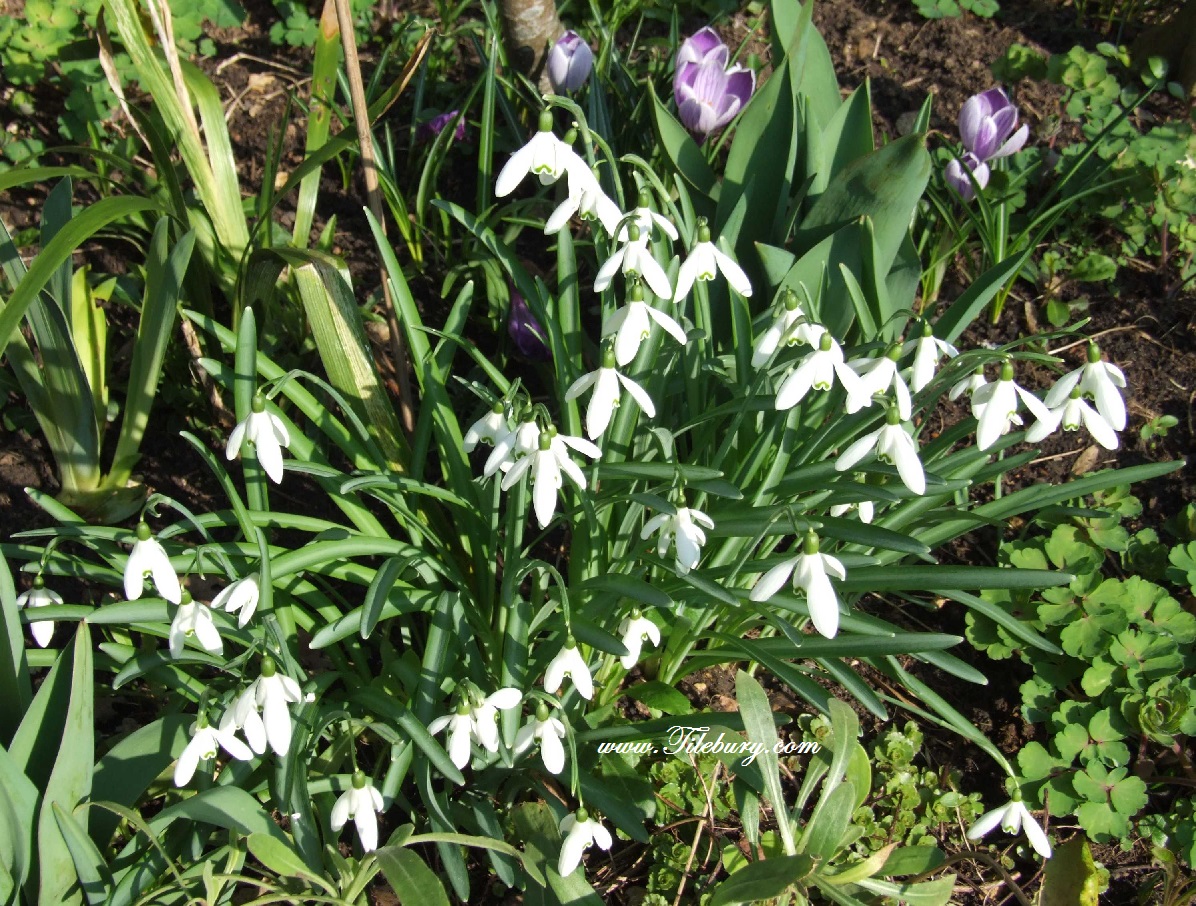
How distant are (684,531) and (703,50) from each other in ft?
5.06

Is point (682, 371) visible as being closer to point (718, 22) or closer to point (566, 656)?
point (566, 656)

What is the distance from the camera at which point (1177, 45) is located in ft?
11.2

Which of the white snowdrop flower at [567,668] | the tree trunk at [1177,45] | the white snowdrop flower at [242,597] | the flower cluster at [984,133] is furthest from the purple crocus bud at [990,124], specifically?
the white snowdrop flower at [242,597]

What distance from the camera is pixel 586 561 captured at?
2.04 meters

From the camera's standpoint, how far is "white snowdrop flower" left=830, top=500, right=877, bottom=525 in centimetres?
184

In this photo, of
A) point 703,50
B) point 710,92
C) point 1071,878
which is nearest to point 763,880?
point 1071,878

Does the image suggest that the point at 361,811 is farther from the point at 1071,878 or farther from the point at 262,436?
the point at 1071,878

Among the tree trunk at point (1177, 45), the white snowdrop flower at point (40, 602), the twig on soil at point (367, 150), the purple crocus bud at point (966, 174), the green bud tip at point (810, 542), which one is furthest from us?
the tree trunk at point (1177, 45)

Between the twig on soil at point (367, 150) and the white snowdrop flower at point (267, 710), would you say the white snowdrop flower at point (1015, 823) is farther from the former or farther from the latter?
the twig on soil at point (367, 150)

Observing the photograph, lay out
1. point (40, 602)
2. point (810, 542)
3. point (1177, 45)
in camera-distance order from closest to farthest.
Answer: point (810, 542) < point (40, 602) < point (1177, 45)

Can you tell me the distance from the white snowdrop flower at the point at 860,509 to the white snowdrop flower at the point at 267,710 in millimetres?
1041

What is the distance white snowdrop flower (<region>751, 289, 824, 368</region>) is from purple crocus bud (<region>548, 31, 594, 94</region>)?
1399 mm

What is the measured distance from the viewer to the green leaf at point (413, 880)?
60.3 inches

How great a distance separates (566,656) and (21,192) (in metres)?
2.60
